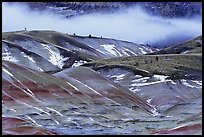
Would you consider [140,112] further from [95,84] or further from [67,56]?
[67,56]

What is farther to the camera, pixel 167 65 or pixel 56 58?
pixel 56 58

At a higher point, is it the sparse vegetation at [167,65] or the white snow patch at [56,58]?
the sparse vegetation at [167,65]

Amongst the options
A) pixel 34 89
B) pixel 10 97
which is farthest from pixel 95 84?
pixel 10 97

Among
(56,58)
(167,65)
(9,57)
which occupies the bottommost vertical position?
(56,58)

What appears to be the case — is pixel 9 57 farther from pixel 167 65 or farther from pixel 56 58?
pixel 167 65

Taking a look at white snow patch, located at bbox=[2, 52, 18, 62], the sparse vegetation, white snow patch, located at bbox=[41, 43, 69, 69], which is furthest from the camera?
white snow patch, located at bbox=[41, 43, 69, 69]

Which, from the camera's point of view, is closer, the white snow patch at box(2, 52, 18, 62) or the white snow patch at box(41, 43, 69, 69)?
the white snow patch at box(2, 52, 18, 62)

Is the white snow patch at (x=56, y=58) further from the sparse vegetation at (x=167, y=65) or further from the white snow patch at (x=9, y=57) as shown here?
the sparse vegetation at (x=167, y=65)

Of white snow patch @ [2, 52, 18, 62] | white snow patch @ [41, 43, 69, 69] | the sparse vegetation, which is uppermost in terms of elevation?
the sparse vegetation

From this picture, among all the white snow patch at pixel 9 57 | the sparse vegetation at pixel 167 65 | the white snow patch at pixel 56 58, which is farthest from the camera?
the white snow patch at pixel 56 58

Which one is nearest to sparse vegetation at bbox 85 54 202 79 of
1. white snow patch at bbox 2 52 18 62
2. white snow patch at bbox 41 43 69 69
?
white snow patch at bbox 2 52 18 62

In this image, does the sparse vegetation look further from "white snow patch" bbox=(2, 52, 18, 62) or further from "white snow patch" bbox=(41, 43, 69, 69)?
"white snow patch" bbox=(41, 43, 69, 69)

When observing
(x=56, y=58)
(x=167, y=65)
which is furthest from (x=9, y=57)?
(x=167, y=65)

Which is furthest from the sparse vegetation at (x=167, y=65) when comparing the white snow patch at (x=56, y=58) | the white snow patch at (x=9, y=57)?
the white snow patch at (x=56, y=58)
